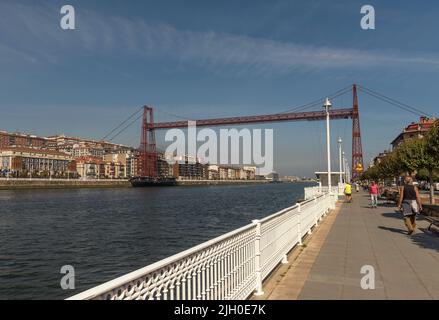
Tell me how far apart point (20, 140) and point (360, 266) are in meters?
188

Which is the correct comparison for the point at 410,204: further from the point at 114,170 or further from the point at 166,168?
the point at 166,168

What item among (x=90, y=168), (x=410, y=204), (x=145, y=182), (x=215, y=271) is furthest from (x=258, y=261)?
(x=90, y=168)

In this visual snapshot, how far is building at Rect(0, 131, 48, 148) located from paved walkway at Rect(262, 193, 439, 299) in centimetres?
16918

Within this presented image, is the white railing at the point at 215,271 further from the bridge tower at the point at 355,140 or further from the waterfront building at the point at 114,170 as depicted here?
the waterfront building at the point at 114,170

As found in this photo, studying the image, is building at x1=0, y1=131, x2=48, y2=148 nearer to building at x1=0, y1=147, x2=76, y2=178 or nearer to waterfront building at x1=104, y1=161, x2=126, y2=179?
building at x1=0, y1=147, x2=76, y2=178

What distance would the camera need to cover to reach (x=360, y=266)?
→ 6883mm

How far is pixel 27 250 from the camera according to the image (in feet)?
53.7

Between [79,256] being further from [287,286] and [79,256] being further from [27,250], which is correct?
[287,286]

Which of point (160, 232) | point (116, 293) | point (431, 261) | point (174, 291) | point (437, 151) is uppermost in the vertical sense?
point (437, 151)

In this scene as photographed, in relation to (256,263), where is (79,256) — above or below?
below

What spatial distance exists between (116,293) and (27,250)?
15684mm

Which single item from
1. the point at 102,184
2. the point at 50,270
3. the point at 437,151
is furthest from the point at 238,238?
the point at 102,184
